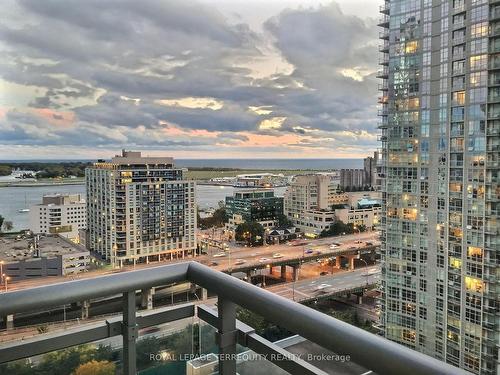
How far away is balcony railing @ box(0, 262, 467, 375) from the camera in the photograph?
47 cm

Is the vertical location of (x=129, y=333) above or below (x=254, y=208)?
above

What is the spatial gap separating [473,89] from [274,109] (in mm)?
18068

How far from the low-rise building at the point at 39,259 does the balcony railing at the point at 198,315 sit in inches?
416

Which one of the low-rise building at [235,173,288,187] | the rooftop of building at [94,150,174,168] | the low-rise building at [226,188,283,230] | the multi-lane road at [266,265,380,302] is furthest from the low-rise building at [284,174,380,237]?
the low-rise building at [235,173,288,187]

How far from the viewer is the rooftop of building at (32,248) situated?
1100 centimetres

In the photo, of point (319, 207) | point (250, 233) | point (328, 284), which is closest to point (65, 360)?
point (328, 284)

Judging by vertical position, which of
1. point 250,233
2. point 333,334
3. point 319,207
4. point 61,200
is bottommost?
point 250,233

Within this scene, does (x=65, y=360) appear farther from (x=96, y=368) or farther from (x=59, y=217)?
(x=59, y=217)

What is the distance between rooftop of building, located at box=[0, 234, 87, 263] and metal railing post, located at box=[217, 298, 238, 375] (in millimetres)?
11308

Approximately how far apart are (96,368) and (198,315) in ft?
0.54

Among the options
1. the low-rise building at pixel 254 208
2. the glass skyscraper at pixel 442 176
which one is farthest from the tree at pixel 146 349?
the low-rise building at pixel 254 208

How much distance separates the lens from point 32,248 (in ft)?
39.0

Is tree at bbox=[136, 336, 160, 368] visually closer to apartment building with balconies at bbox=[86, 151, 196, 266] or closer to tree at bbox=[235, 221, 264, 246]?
apartment building with balconies at bbox=[86, 151, 196, 266]

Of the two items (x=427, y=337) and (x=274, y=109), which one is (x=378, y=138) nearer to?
(x=427, y=337)
